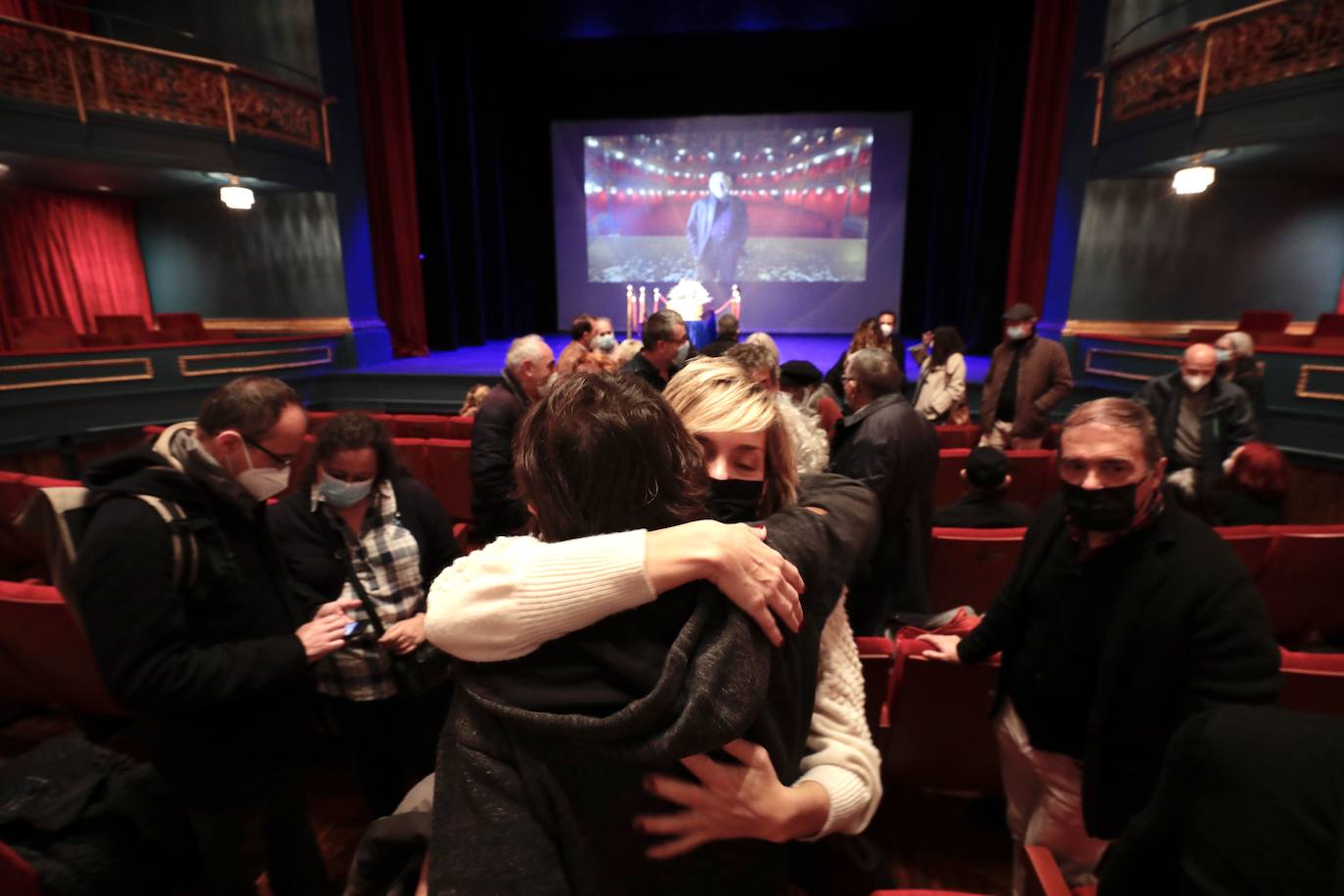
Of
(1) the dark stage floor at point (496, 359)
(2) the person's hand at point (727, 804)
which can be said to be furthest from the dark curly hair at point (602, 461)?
(1) the dark stage floor at point (496, 359)

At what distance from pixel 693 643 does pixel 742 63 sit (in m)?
12.0

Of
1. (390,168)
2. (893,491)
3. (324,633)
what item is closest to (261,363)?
(390,168)

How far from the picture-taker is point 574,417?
0.68 metres

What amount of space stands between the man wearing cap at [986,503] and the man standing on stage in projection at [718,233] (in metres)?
9.39

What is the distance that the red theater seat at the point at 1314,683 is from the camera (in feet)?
4.97

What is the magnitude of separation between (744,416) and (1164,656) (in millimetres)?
996

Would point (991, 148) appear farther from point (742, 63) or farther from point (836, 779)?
point (836, 779)

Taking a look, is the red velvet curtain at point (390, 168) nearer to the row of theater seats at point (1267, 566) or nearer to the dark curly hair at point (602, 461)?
the row of theater seats at point (1267, 566)

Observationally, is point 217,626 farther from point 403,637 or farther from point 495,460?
point 495,460

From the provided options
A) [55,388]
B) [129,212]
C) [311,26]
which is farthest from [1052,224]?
[129,212]

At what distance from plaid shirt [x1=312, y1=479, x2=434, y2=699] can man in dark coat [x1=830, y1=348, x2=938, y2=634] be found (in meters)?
1.50

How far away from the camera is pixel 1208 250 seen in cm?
784

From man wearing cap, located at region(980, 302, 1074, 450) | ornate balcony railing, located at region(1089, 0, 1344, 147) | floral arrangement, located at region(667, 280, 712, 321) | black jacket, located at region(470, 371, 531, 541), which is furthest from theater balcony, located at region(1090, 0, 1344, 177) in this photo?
black jacket, located at region(470, 371, 531, 541)

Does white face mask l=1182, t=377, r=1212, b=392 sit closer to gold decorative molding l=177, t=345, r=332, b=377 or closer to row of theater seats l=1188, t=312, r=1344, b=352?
row of theater seats l=1188, t=312, r=1344, b=352
